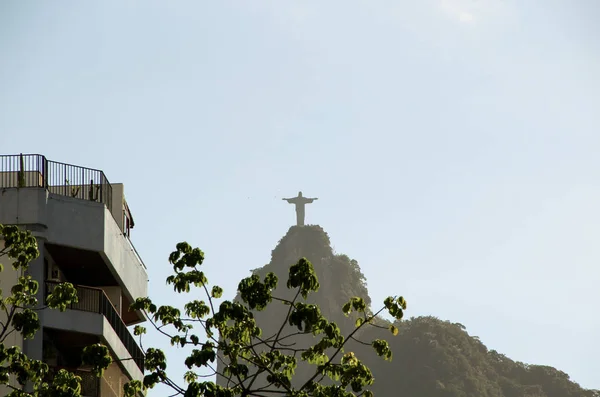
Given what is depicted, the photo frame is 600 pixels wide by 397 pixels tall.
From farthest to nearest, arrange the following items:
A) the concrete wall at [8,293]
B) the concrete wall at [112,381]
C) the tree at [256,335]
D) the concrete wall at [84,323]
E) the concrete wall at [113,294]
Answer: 1. the concrete wall at [113,294]
2. the concrete wall at [112,381]
3. the concrete wall at [84,323]
4. the concrete wall at [8,293]
5. the tree at [256,335]

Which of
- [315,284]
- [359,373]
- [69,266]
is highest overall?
[69,266]

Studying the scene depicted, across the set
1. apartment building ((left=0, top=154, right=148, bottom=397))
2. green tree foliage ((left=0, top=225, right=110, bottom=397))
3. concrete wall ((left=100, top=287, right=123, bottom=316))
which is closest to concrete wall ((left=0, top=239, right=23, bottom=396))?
apartment building ((left=0, top=154, right=148, bottom=397))

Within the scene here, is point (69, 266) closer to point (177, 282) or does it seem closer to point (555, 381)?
point (177, 282)

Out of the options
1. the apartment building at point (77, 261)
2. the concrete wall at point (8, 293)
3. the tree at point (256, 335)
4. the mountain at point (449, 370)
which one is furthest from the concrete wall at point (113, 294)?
the mountain at point (449, 370)

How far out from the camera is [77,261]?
4147cm

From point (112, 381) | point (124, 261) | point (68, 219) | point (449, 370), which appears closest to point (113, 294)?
point (124, 261)

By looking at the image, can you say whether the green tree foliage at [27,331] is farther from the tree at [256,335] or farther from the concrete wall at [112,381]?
the concrete wall at [112,381]

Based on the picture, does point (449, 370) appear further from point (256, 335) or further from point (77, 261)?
point (256, 335)

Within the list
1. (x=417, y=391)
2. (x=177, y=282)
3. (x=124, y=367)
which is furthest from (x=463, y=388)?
(x=177, y=282)

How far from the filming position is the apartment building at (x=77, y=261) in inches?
1485

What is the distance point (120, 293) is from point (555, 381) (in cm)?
13779

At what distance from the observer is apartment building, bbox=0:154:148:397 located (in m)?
37.7

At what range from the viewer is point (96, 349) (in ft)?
81.5

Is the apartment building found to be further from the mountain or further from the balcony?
the mountain
